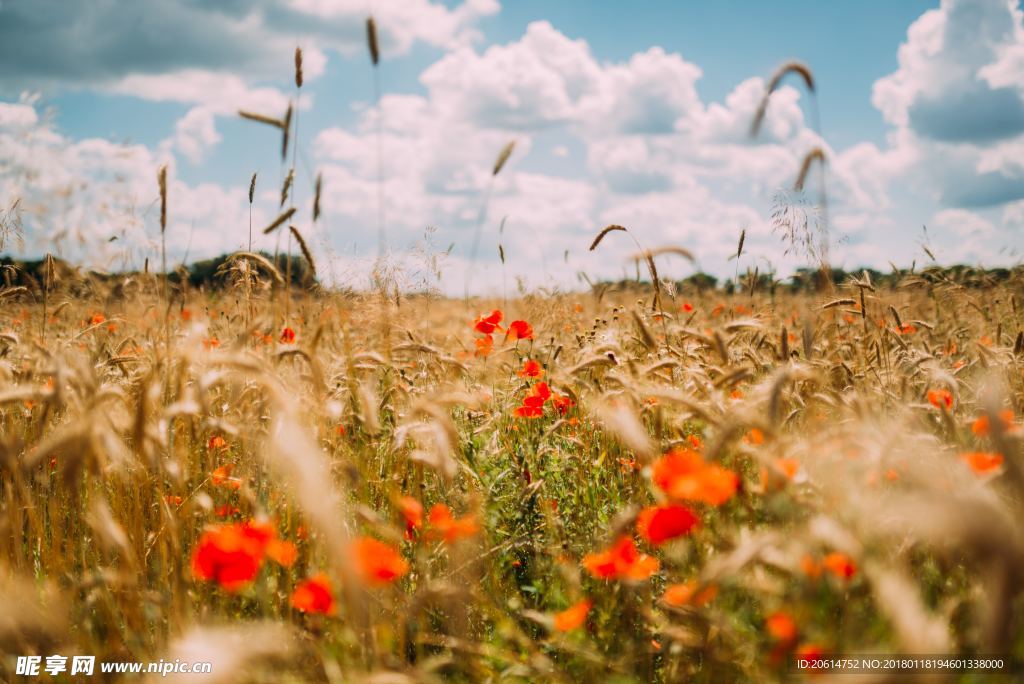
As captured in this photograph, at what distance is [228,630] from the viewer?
1.63m

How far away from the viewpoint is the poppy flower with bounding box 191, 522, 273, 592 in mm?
1221

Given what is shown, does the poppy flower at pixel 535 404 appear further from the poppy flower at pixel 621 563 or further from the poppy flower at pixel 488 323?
the poppy flower at pixel 621 563

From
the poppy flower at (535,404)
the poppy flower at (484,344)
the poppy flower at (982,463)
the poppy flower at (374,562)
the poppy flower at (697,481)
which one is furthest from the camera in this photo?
the poppy flower at (484,344)

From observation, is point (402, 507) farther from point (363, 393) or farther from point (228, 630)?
point (228, 630)

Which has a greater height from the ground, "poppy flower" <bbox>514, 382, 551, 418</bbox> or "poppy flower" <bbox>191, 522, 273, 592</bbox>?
"poppy flower" <bbox>514, 382, 551, 418</bbox>

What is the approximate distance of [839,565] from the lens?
112 centimetres

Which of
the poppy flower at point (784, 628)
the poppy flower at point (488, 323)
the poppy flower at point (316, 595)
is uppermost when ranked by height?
the poppy flower at point (488, 323)

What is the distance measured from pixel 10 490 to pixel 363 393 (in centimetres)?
109

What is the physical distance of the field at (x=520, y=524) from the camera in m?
1.08

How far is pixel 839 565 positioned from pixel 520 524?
1.36m

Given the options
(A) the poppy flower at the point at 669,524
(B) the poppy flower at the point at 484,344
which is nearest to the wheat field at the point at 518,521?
(A) the poppy flower at the point at 669,524

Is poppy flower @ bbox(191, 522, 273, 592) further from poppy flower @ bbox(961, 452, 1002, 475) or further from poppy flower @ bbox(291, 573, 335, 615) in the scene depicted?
poppy flower @ bbox(961, 452, 1002, 475)

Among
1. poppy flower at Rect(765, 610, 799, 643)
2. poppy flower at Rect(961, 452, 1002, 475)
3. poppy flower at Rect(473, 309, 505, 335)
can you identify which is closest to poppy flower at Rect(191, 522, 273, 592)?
poppy flower at Rect(765, 610, 799, 643)

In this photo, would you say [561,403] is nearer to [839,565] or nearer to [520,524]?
[520,524]
